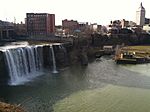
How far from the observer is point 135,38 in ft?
310

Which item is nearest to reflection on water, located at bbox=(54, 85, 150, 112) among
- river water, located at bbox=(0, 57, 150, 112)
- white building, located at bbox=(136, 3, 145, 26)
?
river water, located at bbox=(0, 57, 150, 112)

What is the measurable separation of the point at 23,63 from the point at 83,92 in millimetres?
12262

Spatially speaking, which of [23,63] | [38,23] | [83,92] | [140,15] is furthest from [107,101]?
[140,15]

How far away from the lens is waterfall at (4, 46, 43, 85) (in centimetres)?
3719

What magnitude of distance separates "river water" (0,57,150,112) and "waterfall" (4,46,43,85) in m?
1.74

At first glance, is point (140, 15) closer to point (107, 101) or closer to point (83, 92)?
point (83, 92)

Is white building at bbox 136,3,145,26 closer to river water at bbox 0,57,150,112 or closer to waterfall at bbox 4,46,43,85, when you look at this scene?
river water at bbox 0,57,150,112

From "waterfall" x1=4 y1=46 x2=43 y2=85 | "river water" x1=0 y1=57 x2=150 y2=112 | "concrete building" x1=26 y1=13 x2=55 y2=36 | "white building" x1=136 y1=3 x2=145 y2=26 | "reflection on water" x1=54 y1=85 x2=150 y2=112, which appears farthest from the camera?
"white building" x1=136 y1=3 x2=145 y2=26

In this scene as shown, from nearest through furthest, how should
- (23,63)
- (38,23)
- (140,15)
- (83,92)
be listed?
(83,92)
(23,63)
(38,23)
(140,15)

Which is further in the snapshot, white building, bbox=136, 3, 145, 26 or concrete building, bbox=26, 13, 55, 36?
white building, bbox=136, 3, 145, 26

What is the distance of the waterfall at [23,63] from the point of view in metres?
37.2

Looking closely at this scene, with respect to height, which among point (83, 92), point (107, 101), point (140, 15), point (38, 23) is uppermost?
Answer: point (140, 15)

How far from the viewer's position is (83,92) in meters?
32.4

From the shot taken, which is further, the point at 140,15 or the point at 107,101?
the point at 140,15
